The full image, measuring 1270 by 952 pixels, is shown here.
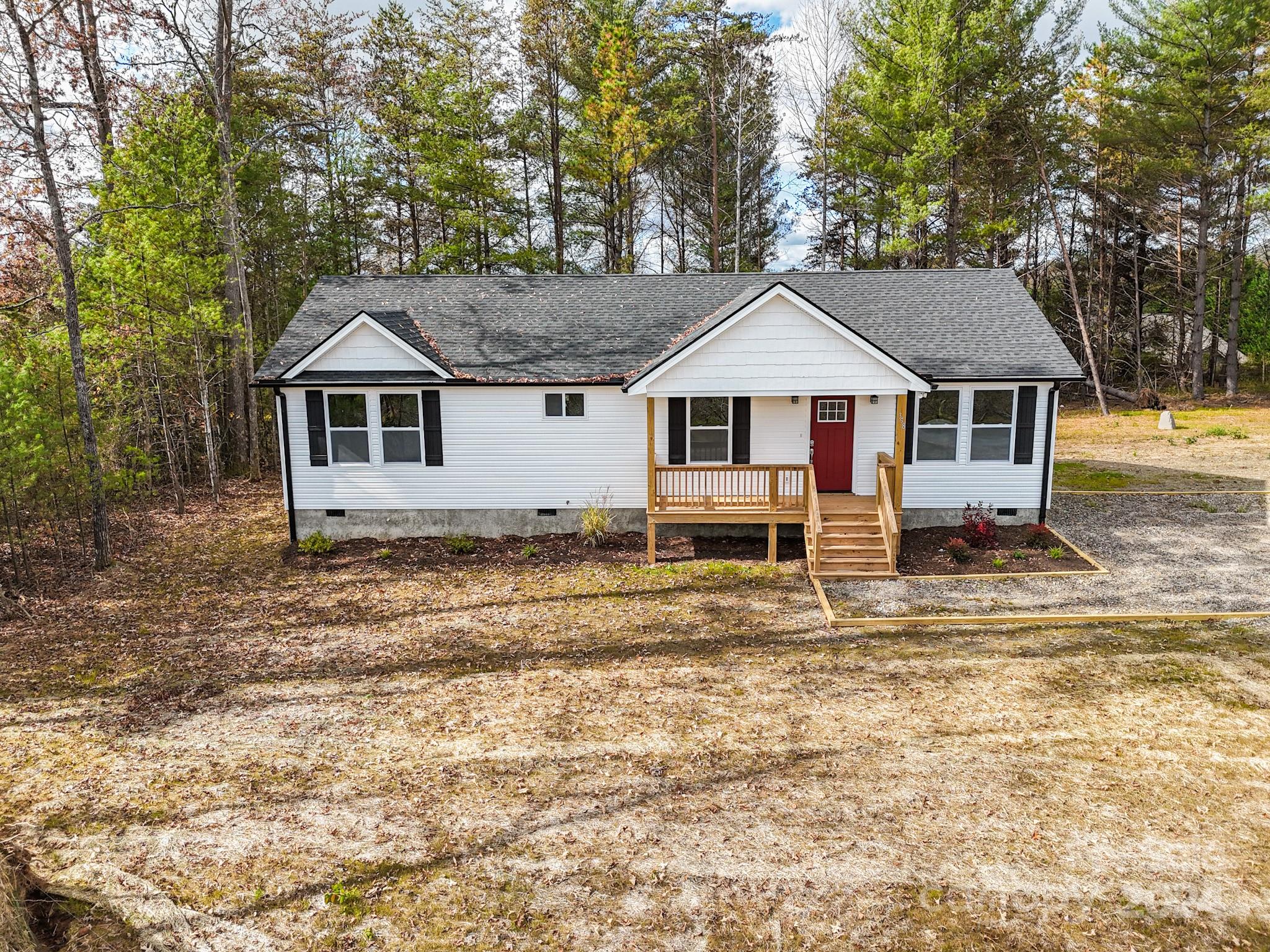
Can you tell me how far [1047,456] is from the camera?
14500mm

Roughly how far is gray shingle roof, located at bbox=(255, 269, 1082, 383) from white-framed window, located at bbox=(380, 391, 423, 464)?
3.65 feet

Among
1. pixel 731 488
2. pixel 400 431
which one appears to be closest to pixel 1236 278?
pixel 731 488

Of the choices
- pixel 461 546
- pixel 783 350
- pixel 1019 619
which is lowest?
pixel 1019 619

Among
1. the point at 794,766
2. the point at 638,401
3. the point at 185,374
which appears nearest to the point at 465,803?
the point at 794,766

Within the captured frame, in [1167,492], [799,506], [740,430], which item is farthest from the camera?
[1167,492]

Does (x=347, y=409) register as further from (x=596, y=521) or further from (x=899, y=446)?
(x=899, y=446)

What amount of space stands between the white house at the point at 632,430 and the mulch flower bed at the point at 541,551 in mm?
340

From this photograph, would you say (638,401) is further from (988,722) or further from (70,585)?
(70,585)

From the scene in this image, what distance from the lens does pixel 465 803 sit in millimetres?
6570

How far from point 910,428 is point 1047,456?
2766 mm

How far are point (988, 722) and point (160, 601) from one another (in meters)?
12.1

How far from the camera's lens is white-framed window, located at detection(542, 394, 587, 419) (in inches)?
581

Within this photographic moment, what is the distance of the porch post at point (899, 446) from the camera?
13188mm

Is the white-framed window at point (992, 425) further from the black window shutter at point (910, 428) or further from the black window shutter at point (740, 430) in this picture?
the black window shutter at point (740, 430)
